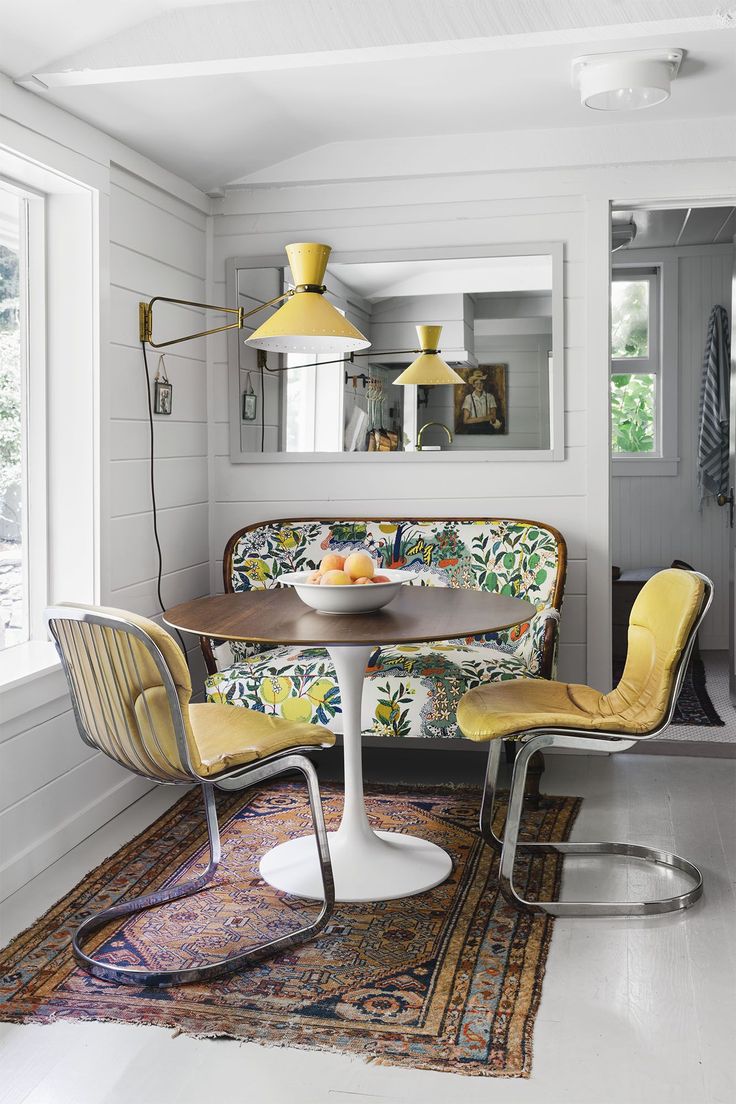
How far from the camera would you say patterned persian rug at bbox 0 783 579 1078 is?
6.96ft

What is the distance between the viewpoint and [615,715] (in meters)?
2.78

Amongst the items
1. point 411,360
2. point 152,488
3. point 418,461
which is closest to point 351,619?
point 152,488

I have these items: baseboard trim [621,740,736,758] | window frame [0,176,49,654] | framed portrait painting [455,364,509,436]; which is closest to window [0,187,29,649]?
window frame [0,176,49,654]

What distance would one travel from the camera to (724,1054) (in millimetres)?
2031

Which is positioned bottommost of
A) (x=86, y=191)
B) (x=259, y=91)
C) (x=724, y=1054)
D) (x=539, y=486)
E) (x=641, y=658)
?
(x=724, y=1054)

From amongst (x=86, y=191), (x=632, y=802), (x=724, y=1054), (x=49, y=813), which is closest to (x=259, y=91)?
(x=86, y=191)

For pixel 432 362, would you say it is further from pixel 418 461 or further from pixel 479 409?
pixel 418 461

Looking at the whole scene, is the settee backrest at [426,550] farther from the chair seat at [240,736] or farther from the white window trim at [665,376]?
the white window trim at [665,376]

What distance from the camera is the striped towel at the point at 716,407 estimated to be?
20.1 ft

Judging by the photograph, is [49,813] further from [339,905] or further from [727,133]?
[727,133]

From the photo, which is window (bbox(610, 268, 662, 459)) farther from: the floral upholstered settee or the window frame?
the window frame

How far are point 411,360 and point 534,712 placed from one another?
1911mm

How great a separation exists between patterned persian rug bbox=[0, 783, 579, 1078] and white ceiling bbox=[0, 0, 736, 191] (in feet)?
7.29

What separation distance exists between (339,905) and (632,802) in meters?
1.29
